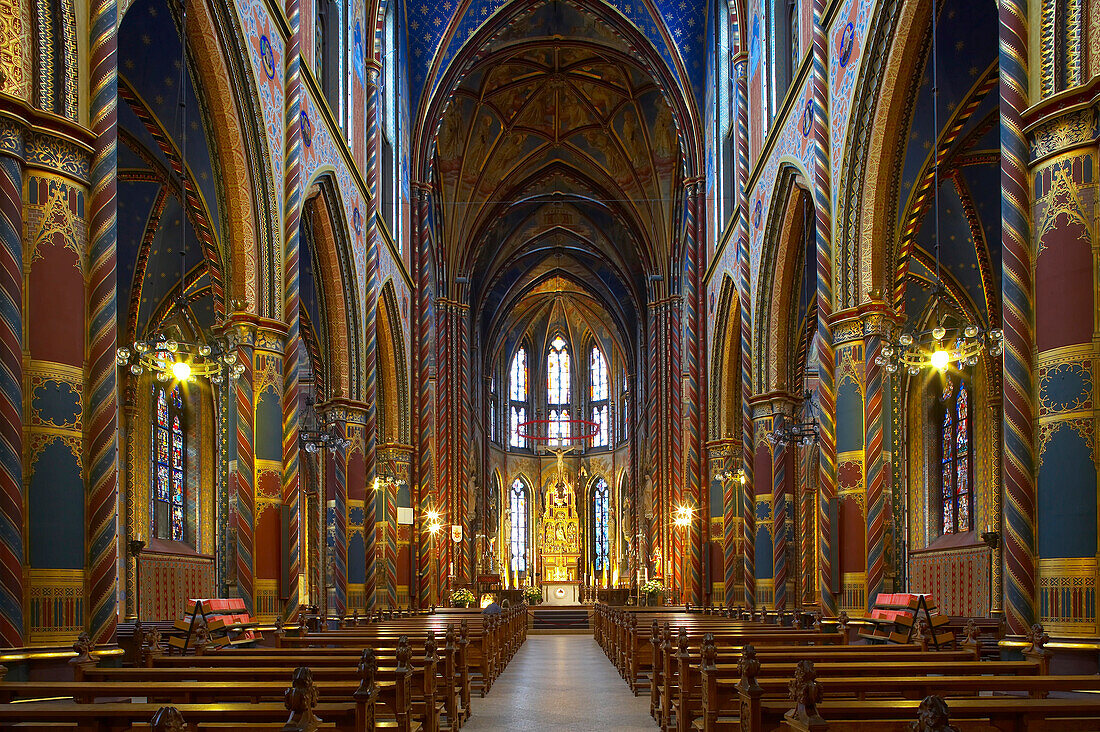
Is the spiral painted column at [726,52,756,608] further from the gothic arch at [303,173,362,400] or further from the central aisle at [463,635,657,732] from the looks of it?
the gothic arch at [303,173,362,400]

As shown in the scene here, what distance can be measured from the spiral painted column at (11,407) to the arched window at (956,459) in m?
19.7

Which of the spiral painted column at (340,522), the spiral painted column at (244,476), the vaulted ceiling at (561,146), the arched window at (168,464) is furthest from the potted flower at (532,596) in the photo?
the spiral painted column at (244,476)

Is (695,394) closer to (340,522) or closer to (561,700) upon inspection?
(340,522)

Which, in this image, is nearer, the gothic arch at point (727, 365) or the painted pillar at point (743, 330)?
the painted pillar at point (743, 330)

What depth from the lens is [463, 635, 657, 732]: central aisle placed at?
11.4 meters

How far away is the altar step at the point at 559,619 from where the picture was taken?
125 ft

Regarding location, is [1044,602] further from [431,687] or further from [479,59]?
[479,59]

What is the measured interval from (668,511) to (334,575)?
1857 centimetres

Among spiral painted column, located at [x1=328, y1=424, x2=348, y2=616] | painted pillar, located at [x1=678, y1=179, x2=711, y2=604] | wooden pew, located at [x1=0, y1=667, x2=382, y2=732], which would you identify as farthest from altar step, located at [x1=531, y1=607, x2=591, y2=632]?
wooden pew, located at [x1=0, y1=667, x2=382, y2=732]

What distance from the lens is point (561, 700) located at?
13.7 m

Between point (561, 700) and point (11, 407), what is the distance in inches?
301

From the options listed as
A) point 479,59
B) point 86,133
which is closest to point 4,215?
point 86,133

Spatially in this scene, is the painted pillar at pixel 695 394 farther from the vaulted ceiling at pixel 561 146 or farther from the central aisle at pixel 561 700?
the central aisle at pixel 561 700

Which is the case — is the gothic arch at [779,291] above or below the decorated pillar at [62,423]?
above
